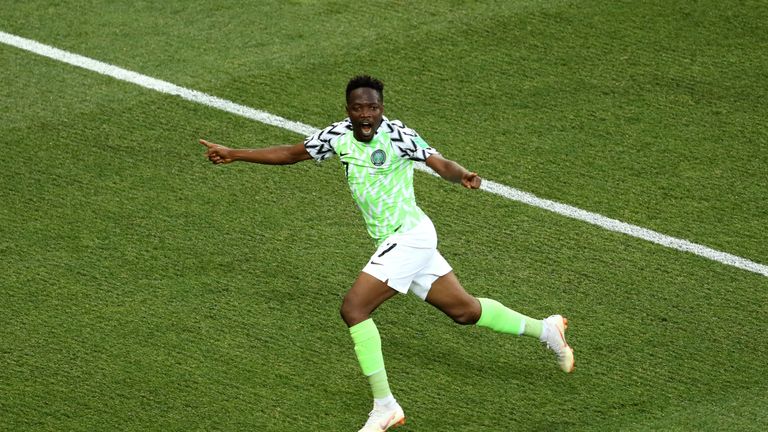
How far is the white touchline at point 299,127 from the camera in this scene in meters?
9.10

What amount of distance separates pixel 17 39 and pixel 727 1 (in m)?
6.14

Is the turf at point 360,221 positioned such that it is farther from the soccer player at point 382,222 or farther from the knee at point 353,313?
the knee at point 353,313

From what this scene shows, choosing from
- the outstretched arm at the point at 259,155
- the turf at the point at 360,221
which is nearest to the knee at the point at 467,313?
the turf at the point at 360,221

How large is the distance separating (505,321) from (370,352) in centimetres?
94

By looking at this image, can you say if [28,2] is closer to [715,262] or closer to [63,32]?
[63,32]

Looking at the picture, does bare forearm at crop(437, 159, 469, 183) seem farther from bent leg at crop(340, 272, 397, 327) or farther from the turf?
the turf

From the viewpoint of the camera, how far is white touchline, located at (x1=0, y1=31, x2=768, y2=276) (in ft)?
29.9

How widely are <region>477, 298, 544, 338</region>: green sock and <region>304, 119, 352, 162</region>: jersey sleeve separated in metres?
1.24

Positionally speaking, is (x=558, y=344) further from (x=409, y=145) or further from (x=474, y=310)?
(x=409, y=145)

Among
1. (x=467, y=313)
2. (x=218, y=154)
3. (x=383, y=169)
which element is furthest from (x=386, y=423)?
(x=218, y=154)

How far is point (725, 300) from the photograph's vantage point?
8.63m

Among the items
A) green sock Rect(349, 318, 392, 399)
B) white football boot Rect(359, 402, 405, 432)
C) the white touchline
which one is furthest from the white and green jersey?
the white touchline

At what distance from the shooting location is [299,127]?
1040 centimetres

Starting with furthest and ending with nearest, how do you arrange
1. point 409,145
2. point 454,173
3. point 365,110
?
point 409,145 < point 365,110 < point 454,173
